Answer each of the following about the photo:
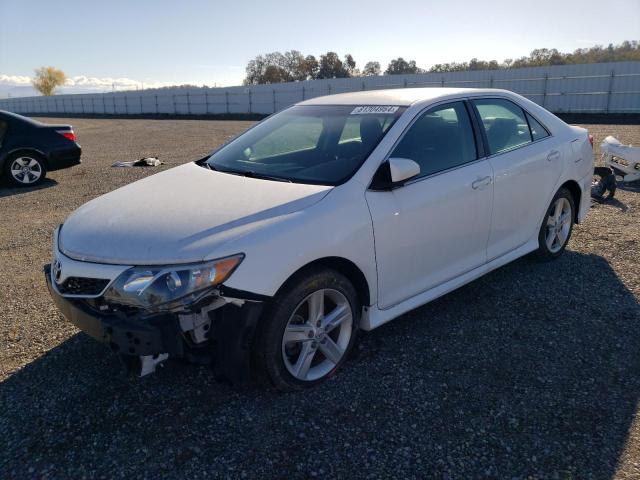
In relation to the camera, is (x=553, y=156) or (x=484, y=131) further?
(x=553, y=156)

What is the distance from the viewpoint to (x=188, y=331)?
263 centimetres

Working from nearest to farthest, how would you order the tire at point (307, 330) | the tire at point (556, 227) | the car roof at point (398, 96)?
the tire at point (307, 330) → the car roof at point (398, 96) → the tire at point (556, 227)

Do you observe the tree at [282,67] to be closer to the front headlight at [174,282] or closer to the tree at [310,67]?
the tree at [310,67]

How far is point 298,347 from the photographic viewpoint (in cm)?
304

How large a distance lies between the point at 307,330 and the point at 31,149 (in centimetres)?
871

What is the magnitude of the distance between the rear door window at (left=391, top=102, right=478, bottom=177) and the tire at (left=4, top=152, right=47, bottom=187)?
8.49 metres

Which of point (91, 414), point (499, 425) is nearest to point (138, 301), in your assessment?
point (91, 414)

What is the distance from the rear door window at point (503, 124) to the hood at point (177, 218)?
1.73m

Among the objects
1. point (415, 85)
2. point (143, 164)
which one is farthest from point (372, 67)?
point (143, 164)

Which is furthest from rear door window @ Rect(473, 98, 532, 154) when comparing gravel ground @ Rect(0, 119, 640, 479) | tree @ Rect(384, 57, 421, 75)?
tree @ Rect(384, 57, 421, 75)

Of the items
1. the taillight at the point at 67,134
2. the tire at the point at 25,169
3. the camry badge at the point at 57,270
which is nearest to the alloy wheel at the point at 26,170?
the tire at the point at 25,169

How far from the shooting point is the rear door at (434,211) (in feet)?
10.5

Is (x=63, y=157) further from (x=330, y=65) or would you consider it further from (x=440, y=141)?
(x=330, y=65)

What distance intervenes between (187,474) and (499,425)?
1596 mm
